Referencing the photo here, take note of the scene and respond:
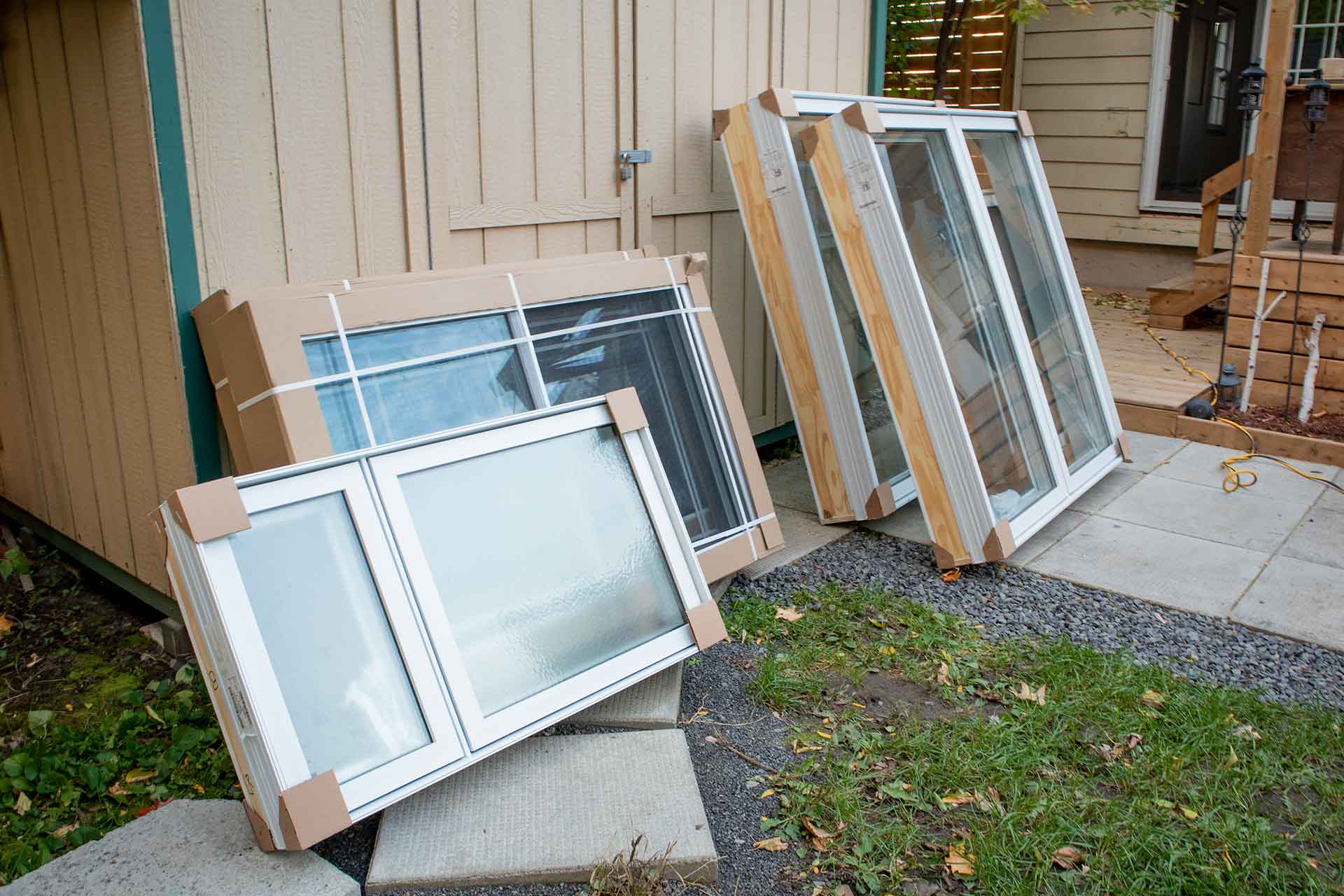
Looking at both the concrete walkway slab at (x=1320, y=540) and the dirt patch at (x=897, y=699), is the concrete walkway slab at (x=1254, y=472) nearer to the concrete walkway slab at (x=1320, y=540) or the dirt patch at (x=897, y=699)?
the concrete walkway slab at (x=1320, y=540)

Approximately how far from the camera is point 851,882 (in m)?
2.15

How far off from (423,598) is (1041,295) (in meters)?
3.00

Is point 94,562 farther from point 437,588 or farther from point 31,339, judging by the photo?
point 437,588

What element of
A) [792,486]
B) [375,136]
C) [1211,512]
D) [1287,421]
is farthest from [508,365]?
[1287,421]

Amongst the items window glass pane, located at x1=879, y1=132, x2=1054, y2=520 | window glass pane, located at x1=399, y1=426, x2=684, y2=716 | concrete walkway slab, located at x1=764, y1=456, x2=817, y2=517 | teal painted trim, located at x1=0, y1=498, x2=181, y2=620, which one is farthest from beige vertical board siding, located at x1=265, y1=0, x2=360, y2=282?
concrete walkway slab, located at x1=764, y1=456, x2=817, y2=517

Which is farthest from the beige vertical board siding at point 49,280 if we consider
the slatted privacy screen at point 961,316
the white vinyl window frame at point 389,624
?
the slatted privacy screen at point 961,316

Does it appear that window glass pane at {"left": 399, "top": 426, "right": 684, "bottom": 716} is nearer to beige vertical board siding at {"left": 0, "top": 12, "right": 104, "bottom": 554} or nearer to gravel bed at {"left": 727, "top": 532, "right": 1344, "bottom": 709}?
gravel bed at {"left": 727, "top": 532, "right": 1344, "bottom": 709}

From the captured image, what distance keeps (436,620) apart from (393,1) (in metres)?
1.78

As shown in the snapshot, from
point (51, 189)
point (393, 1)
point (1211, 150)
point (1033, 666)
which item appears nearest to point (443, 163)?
point (393, 1)

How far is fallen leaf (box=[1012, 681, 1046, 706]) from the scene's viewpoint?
110 inches

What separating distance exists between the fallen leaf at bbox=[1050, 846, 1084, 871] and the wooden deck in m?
3.43

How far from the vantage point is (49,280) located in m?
3.28

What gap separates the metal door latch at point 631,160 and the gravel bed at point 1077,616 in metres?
1.52

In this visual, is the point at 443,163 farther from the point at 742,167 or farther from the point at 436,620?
the point at 436,620
